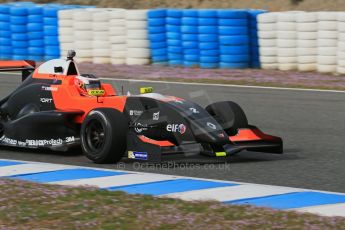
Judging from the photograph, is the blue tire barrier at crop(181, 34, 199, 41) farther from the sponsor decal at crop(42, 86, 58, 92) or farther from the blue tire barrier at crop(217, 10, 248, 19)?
the sponsor decal at crop(42, 86, 58, 92)

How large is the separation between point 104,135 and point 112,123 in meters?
0.17

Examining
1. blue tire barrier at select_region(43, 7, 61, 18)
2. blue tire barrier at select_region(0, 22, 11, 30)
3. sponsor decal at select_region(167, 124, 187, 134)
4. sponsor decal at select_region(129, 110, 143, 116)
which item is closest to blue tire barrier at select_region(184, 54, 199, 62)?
blue tire barrier at select_region(43, 7, 61, 18)

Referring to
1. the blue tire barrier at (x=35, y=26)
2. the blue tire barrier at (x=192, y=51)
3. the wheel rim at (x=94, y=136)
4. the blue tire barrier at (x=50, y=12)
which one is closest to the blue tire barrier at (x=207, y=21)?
the blue tire barrier at (x=192, y=51)

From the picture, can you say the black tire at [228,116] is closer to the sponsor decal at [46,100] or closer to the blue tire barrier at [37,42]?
the sponsor decal at [46,100]

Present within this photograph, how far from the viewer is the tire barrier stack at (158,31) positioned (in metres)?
17.7

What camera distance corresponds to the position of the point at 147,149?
7773 millimetres

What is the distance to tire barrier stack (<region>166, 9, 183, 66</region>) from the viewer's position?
17.4 metres

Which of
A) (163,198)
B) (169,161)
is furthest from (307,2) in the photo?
(163,198)

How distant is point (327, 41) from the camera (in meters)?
15.8

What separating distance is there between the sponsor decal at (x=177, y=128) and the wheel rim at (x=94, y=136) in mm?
685

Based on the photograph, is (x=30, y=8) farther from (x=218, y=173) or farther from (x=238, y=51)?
(x=218, y=173)

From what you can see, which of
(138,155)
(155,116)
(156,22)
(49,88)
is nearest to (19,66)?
(49,88)

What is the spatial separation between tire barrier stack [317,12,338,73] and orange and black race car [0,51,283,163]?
25.4 feet

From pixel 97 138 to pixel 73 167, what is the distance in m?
0.41
